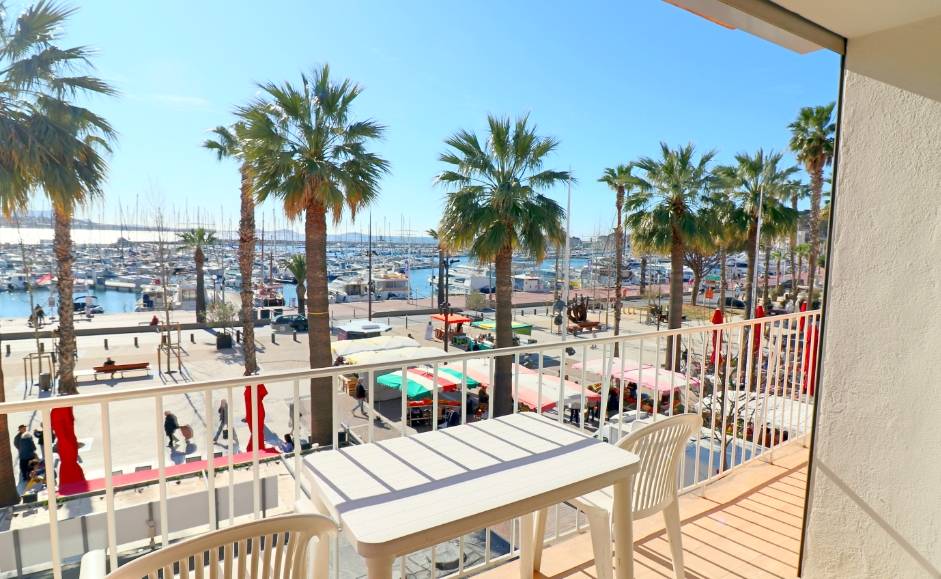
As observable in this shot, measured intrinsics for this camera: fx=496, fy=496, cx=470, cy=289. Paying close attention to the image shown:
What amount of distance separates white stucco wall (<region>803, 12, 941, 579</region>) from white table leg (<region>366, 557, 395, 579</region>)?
1.82m

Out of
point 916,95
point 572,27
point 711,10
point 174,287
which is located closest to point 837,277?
point 916,95

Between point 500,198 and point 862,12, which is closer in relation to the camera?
point 862,12

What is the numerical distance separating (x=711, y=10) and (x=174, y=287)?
1934 inches

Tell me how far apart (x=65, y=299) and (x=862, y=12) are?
1458 cm

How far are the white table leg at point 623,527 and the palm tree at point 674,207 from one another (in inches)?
566

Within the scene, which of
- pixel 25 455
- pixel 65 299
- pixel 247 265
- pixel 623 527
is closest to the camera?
pixel 623 527

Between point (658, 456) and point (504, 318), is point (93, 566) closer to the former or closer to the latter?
point (658, 456)

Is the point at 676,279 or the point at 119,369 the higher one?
the point at 676,279

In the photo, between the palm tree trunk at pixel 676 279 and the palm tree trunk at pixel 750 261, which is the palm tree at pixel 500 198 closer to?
the palm tree trunk at pixel 676 279

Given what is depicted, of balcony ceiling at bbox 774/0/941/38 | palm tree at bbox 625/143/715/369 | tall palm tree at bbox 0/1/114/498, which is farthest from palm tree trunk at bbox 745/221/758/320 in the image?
tall palm tree at bbox 0/1/114/498

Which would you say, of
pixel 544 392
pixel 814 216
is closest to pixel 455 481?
pixel 544 392

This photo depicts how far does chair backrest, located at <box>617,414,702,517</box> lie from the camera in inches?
65.4

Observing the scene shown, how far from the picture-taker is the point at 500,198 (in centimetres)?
1166

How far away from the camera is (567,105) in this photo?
43.0 meters
